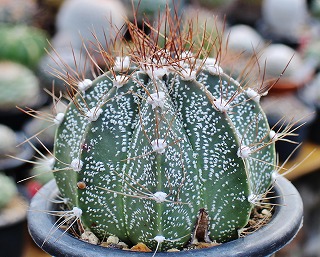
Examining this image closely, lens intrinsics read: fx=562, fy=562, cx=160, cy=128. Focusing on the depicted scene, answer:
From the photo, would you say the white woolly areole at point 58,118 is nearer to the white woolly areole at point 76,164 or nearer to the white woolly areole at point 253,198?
the white woolly areole at point 76,164

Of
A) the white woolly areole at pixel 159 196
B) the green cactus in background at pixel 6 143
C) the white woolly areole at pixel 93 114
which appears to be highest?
the white woolly areole at pixel 93 114

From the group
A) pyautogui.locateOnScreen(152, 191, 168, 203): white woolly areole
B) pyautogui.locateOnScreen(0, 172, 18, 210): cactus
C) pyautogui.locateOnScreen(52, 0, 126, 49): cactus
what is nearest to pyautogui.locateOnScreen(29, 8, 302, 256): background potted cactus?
pyautogui.locateOnScreen(152, 191, 168, 203): white woolly areole

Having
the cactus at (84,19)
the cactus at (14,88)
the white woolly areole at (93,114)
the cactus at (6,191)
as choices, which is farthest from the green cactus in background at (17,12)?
the white woolly areole at (93,114)

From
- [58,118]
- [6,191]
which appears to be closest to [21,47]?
[6,191]

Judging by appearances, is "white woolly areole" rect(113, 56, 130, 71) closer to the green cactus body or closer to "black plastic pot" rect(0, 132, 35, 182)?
the green cactus body

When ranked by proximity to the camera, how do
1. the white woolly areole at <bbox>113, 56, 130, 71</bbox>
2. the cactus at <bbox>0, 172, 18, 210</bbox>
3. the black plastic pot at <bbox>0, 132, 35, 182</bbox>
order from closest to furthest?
the white woolly areole at <bbox>113, 56, 130, 71</bbox> < the cactus at <bbox>0, 172, 18, 210</bbox> < the black plastic pot at <bbox>0, 132, 35, 182</bbox>

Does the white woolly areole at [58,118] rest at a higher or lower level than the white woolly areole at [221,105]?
lower

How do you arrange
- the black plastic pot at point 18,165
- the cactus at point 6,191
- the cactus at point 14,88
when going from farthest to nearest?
1. the cactus at point 14,88
2. the black plastic pot at point 18,165
3. the cactus at point 6,191

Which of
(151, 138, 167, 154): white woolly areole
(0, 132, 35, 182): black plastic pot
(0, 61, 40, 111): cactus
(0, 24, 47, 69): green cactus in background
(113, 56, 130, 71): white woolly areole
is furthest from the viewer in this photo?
(0, 24, 47, 69): green cactus in background
